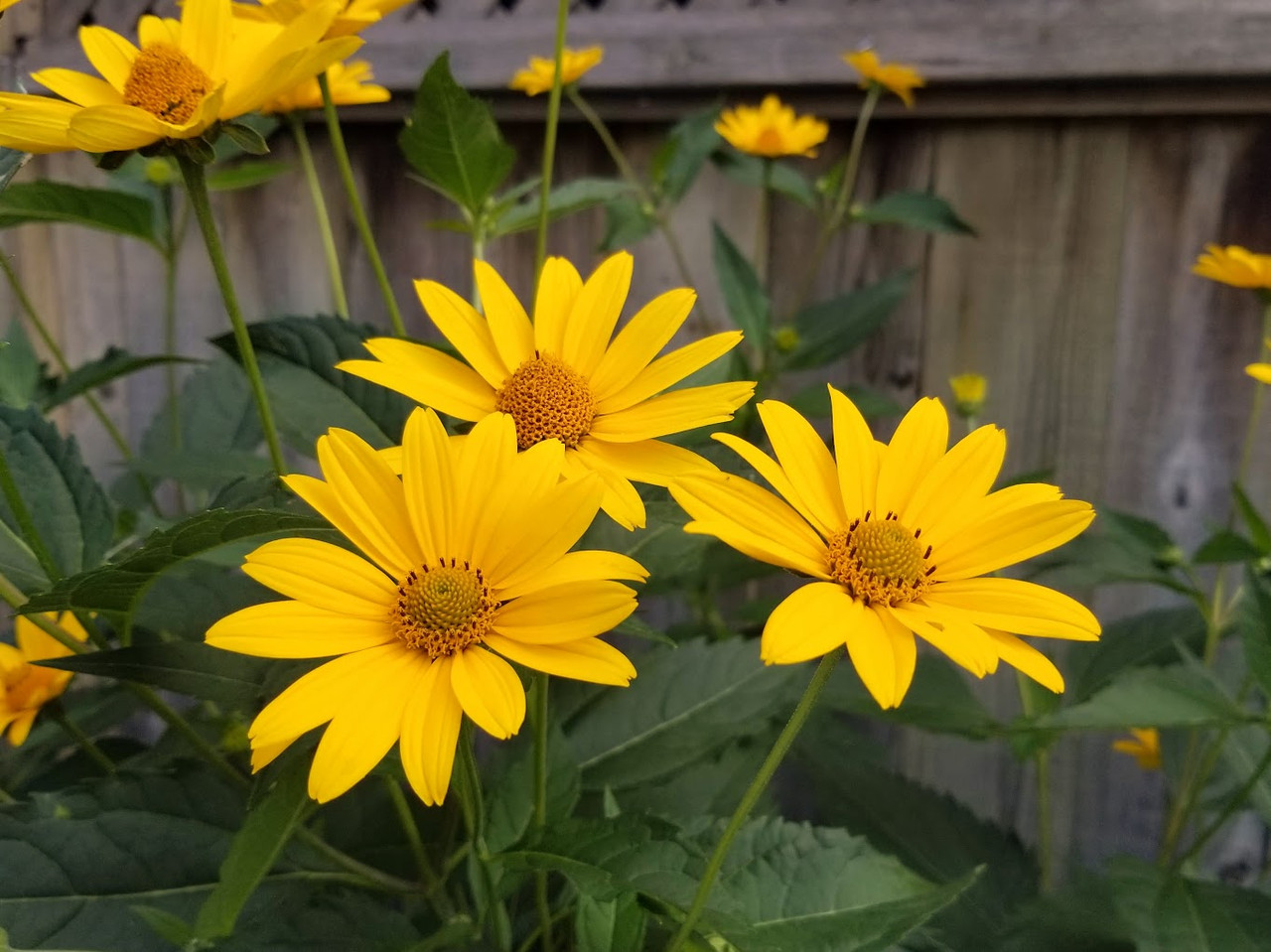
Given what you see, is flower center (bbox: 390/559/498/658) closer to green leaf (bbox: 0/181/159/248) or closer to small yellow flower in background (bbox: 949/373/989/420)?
green leaf (bbox: 0/181/159/248)

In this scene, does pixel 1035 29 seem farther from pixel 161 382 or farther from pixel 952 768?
pixel 161 382

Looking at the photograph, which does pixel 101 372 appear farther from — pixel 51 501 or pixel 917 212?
pixel 917 212

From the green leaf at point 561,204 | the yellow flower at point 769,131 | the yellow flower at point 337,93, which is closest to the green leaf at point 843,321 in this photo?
the yellow flower at point 769,131

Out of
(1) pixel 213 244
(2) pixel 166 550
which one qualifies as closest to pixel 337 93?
(1) pixel 213 244

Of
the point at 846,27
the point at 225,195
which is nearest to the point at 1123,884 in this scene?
the point at 846,27

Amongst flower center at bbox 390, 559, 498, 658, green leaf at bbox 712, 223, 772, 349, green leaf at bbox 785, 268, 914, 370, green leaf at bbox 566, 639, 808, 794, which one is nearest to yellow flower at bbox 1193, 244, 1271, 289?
green leaf at bbox 785, 268, 914, 370

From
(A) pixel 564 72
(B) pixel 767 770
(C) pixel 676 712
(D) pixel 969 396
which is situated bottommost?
(C) pixel 676 712
